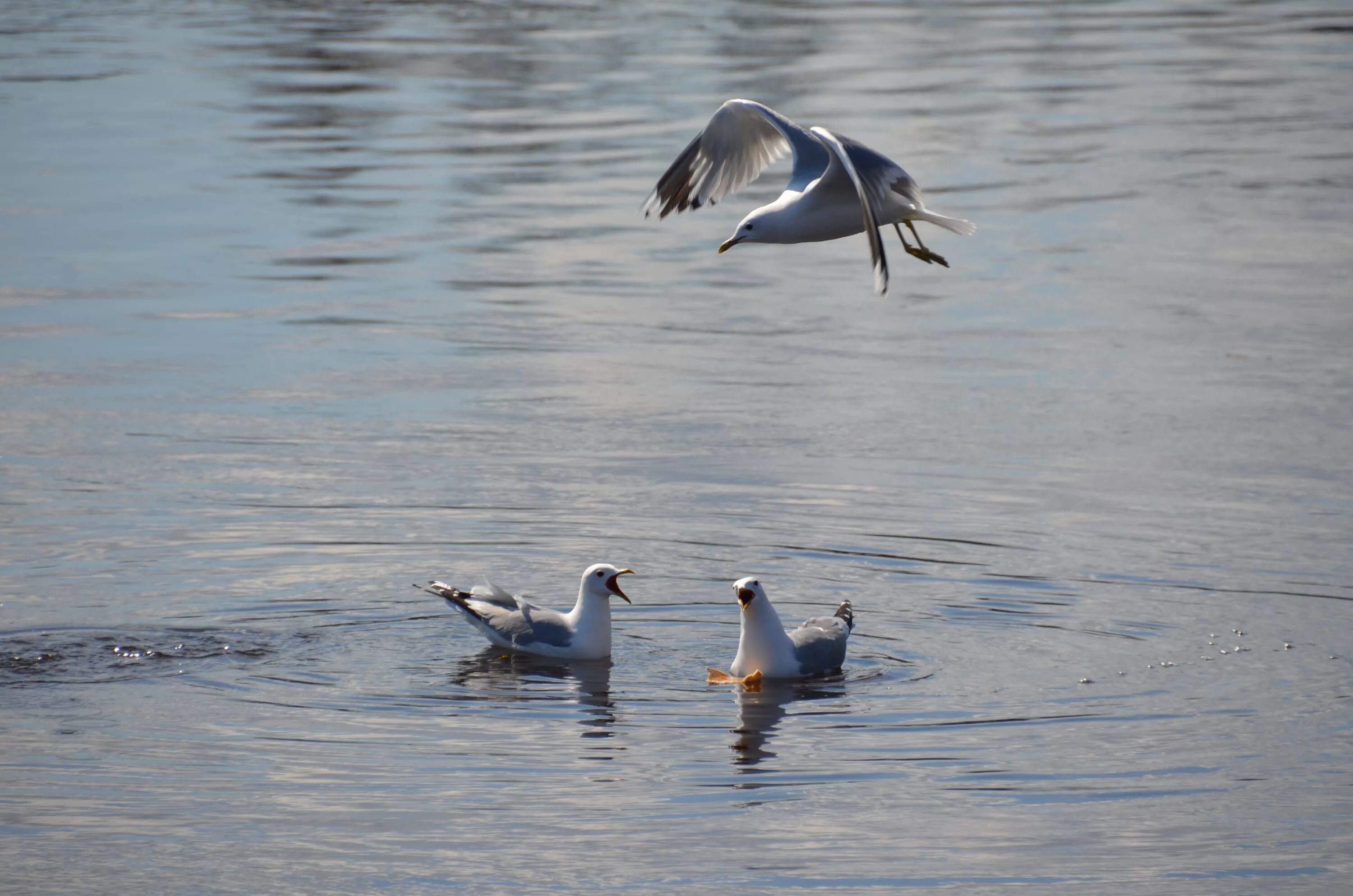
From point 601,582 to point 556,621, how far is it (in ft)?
0.94

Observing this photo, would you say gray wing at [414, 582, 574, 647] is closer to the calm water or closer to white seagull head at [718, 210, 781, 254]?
the calm water

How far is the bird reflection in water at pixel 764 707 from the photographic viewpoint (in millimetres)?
8234

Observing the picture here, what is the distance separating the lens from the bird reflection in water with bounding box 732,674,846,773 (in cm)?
823

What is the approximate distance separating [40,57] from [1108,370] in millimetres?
20518

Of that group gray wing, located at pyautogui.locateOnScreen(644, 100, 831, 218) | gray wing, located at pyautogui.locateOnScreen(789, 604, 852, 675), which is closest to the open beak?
gray wing, located at pyautogui.locateOnScreen(789, 604, 852, 675)

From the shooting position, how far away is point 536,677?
31.2 ft

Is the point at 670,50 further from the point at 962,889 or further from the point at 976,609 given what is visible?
the point at 962,889

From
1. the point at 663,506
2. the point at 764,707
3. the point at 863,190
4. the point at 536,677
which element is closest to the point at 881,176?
the point at 863,190

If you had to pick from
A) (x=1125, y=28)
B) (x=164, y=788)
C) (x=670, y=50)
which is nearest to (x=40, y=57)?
(x=670, y=50)

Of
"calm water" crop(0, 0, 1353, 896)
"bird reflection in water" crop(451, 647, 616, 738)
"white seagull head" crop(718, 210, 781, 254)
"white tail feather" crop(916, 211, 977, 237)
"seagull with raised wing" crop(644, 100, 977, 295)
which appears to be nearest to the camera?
"calm water" crop(0, 0, 1353, 896)

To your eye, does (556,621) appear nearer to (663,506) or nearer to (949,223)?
(663,506)

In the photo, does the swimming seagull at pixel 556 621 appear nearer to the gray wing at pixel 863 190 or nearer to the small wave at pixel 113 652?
the small wave at pixel 113 652

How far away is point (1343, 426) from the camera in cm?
1284

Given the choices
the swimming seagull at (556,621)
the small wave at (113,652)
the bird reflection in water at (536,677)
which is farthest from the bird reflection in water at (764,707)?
the small wave at (113,652)
